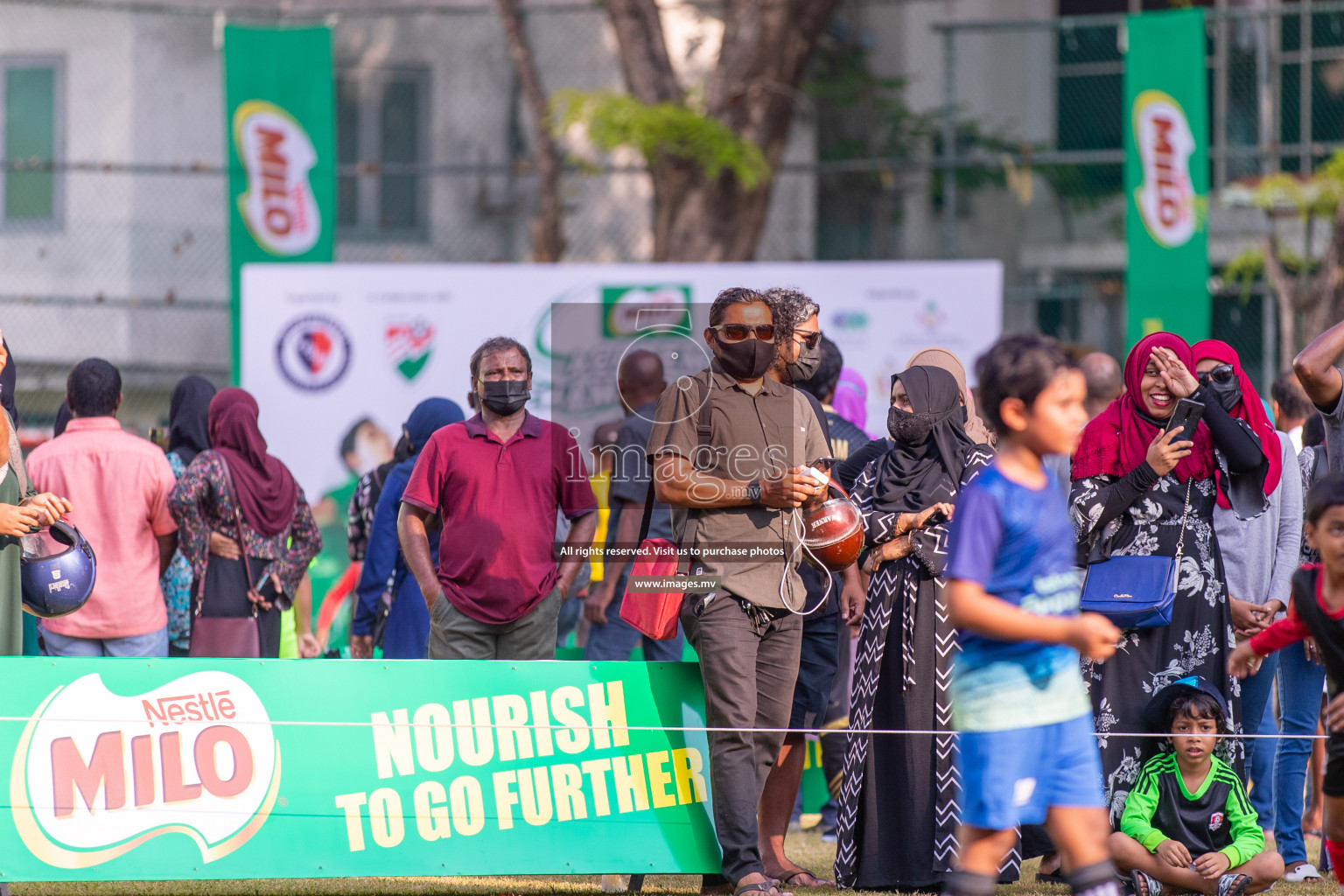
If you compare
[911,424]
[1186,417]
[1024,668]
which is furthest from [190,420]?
[1024,668]

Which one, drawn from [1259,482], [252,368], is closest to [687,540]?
Result: [1259,482]

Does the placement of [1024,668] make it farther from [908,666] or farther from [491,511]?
[491,511]

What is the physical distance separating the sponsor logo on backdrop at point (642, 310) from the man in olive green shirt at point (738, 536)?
2.09 meters

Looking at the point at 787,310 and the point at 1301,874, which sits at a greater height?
the point at 787,310

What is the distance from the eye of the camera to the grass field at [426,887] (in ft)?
18.0

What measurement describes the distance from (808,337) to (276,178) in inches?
317

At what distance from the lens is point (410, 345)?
11633 millimetres

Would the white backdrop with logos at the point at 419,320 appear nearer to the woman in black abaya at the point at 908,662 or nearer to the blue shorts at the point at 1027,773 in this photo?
the woman in black abaya at the point at 908,662

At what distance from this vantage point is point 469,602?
579 centimetres

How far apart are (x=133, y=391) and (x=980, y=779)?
12.7 meters

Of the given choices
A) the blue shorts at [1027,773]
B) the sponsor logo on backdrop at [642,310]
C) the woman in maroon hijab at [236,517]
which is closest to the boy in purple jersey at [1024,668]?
the blue shorts at [1027,773]

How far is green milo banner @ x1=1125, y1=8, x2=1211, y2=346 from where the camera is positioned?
38.1 feet

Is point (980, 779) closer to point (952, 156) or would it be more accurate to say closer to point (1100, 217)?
point (952, 156)

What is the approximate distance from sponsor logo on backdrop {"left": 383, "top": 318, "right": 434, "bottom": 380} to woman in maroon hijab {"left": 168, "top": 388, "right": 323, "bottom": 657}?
14.9 feet
